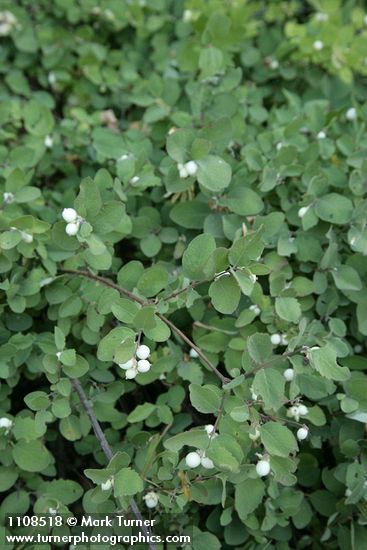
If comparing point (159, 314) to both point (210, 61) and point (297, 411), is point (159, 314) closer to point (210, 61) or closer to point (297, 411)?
point (297, 411)

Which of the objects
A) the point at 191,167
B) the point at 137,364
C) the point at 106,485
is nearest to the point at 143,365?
the point at 137,364

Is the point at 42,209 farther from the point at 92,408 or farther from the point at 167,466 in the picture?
the point at 167,466

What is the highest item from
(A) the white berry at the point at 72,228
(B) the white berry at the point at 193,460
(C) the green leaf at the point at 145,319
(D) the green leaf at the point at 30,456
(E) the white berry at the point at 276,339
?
(A) the white berry at the point at 72,228

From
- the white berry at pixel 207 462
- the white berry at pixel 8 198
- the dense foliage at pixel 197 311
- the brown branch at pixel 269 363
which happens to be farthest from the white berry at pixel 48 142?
the white berry at pixel 207 462

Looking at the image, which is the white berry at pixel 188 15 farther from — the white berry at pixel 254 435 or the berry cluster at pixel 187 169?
the white berry at pixel 254 435

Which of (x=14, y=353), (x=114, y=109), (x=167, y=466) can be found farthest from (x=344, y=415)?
(x=114, y=109)
